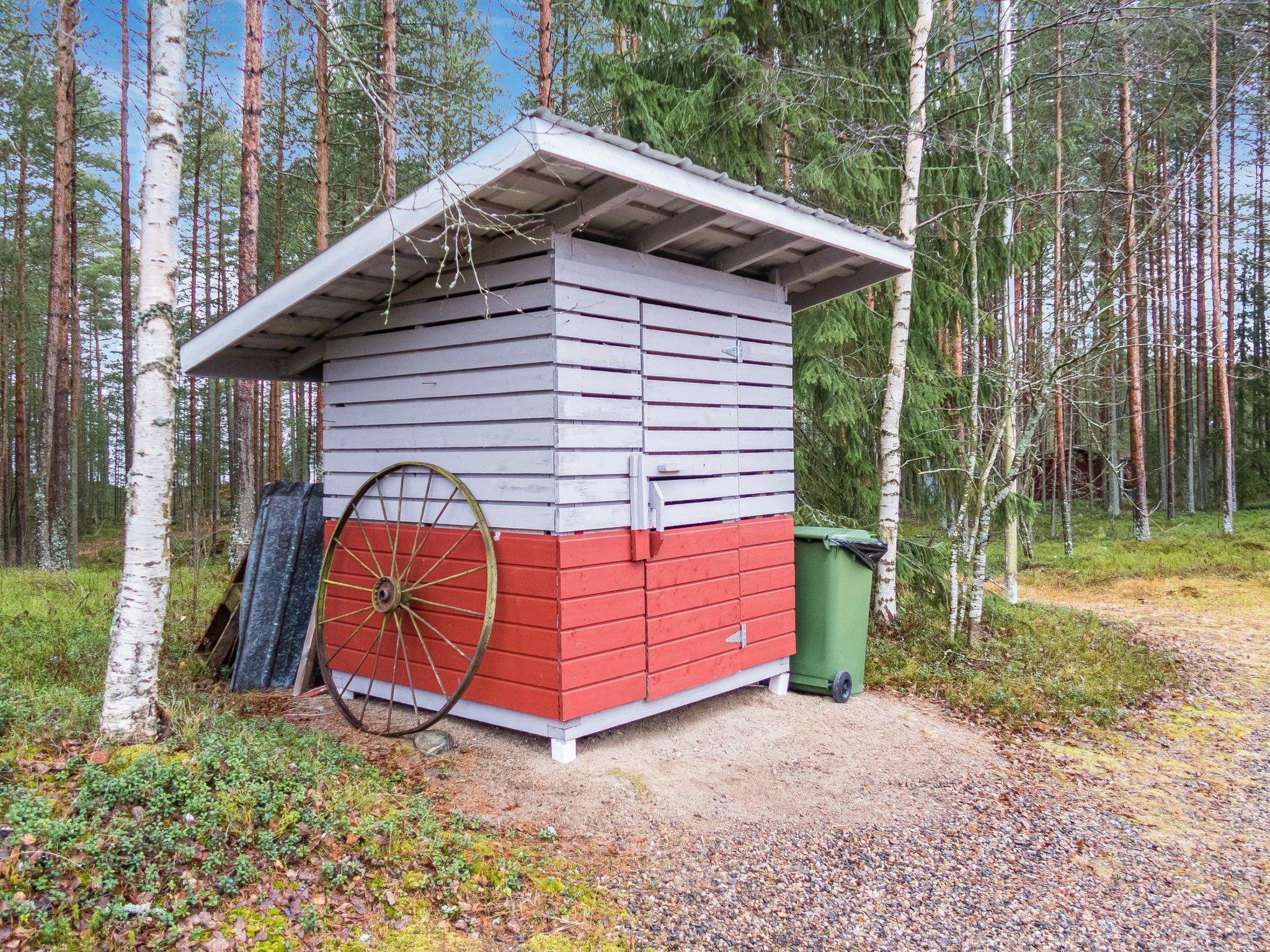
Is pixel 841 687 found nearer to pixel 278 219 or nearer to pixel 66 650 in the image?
pixel 66 650

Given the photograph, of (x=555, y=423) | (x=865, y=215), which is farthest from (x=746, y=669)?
(x=865, y=215)

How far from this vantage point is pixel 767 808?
409 centimetres

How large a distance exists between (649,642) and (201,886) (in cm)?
261

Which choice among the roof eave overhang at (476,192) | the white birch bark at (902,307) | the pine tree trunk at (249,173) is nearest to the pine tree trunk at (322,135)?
the pine tree trunk at (249,173)

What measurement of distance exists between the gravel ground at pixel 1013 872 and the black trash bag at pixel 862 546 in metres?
1.62

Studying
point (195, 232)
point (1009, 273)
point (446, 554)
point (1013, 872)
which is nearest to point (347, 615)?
Answer: point (446, 554)

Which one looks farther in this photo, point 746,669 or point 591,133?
point 746,669

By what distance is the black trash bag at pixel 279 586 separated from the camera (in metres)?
5.85

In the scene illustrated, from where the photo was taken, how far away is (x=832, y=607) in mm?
5926

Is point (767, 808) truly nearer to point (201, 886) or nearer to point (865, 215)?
point (201, 886)

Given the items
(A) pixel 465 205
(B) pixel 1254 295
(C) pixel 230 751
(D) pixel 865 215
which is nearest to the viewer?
(C) pixel 230 751

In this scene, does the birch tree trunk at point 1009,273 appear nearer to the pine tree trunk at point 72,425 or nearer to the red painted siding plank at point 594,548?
the red painted siding plank at point 594,548

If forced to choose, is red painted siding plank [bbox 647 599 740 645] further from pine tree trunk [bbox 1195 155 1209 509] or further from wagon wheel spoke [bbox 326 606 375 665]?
pine tree trunk [bbox 1195 155 1209 509]

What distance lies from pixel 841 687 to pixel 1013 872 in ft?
7.40
